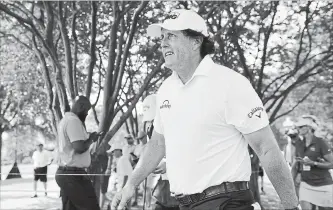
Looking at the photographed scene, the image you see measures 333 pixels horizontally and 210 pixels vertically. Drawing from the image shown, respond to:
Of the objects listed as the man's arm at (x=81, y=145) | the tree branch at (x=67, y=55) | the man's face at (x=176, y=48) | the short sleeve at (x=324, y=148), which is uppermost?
the tree branch at (x=67, y=55)

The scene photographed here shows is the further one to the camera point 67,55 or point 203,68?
point 67,55

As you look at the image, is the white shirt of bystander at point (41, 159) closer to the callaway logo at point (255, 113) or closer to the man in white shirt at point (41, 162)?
the man in white shirt at point (41, 162)

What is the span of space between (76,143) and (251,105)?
3.58 metres

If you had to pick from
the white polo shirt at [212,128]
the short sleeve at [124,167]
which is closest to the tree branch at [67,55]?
the short sleeve at [124,167]

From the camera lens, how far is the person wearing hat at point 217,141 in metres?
2.57

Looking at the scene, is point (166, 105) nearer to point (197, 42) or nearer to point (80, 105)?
point (197, 42)

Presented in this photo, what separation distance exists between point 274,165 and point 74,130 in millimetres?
3692

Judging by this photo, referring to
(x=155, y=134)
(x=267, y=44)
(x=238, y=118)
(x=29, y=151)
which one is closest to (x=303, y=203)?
(x=155, y=134)

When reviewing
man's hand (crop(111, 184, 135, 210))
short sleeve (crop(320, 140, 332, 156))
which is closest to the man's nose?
man's hand (crop(111, 184, 135, 210))

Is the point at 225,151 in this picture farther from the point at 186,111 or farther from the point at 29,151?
the point at 29,151

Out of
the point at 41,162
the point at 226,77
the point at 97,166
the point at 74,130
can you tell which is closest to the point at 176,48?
the point at 226,77

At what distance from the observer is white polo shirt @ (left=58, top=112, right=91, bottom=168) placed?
229 inches

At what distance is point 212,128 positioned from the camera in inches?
105

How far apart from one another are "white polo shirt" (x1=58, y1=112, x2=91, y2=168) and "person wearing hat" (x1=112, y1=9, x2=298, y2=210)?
3.08m
